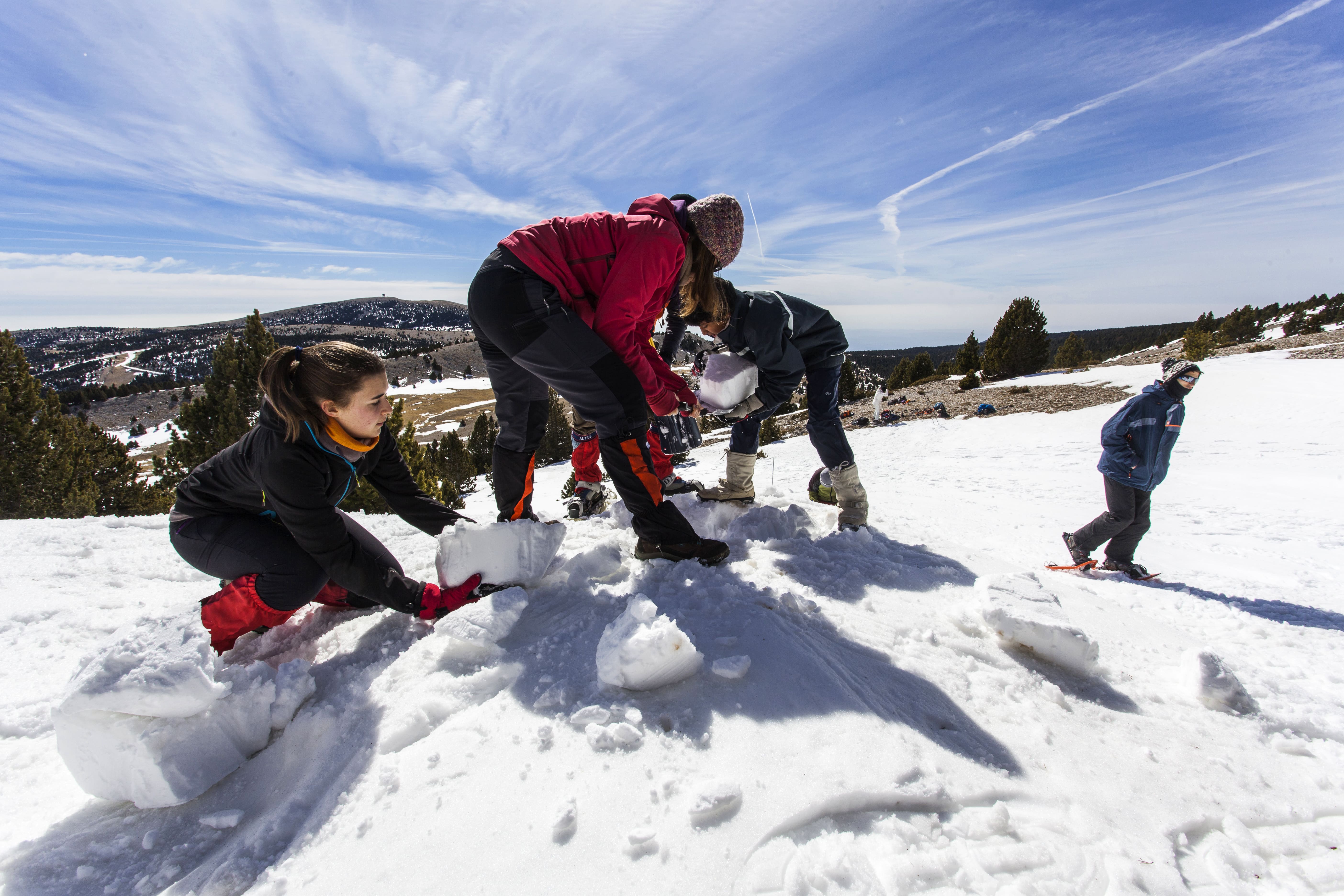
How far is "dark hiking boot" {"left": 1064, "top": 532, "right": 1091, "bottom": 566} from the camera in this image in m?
4.19

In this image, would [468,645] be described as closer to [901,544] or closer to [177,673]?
[177,673]

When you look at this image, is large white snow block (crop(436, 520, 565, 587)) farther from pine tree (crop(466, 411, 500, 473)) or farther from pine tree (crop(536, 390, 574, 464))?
pine tree (crop(536, 390, 574, 464))

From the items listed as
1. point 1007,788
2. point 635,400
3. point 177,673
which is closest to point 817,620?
→ point 1007,788

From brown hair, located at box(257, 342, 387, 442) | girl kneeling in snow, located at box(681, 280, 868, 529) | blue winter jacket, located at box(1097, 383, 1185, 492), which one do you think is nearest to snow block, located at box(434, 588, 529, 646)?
brown hair, located at box(257, 342, 387, 442)

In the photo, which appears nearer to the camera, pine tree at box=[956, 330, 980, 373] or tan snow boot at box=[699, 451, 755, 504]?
tan snow boot at box=[699, 451, 755, 504]

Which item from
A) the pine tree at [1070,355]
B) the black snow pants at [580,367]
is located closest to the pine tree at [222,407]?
the black snow pants at [580,367]

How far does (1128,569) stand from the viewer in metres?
3.98

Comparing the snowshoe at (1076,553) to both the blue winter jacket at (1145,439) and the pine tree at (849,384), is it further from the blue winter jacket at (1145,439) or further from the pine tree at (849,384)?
the pine tree at (849,384)

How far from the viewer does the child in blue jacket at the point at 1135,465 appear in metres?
3.99

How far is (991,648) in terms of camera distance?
1.99 m

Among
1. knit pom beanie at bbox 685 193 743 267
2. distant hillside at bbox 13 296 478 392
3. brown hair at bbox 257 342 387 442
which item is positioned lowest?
brown hair at bbox 257 342 387 442

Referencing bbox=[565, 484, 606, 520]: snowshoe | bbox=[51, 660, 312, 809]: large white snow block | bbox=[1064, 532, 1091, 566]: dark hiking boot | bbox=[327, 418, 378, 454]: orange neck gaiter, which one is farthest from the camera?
bbox=[1064, 532, 1091, 566]: dark hiking boot

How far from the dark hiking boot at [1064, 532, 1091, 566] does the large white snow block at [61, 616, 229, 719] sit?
5066 mm

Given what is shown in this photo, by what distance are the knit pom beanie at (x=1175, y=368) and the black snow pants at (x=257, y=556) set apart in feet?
17.5
